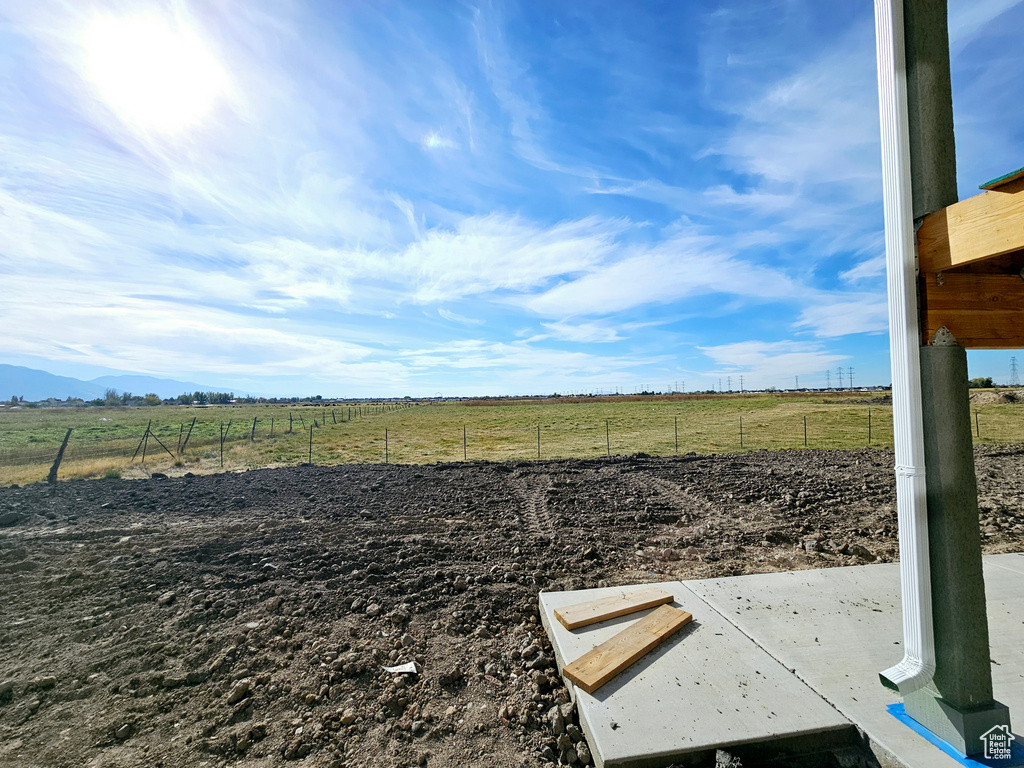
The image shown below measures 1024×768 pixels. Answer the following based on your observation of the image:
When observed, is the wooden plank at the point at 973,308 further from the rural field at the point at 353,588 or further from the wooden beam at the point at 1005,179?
the rural field at the point at 353,588

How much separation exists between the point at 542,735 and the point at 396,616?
6.60 feet

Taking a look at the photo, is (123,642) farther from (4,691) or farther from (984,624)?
(984,624)

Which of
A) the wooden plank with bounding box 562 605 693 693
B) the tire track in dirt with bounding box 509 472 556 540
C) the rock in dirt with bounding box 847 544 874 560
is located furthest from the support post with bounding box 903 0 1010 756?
the tire track in dirt with bounding box 509 472 556 540

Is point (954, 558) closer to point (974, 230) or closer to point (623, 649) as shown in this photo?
point (974, 230)

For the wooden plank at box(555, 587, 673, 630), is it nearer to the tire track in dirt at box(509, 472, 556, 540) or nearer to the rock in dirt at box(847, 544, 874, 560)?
the tire track in dirt at box(509, 472, 556, 540)

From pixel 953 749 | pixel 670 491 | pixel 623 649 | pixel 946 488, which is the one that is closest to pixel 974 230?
pixel 946 488

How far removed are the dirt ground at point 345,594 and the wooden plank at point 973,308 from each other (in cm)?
319

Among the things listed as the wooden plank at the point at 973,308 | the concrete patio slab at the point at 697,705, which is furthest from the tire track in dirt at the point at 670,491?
the wooden plank at the point at 973,308

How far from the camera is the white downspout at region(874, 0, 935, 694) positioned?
2.50 meters

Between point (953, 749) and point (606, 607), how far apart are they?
2.19 meters

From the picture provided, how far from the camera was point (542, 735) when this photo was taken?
117 inches

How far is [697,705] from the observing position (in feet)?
9.23

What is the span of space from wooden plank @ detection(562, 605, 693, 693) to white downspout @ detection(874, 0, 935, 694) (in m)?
1.39

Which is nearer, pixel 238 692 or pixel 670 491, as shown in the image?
pixel 238 692
